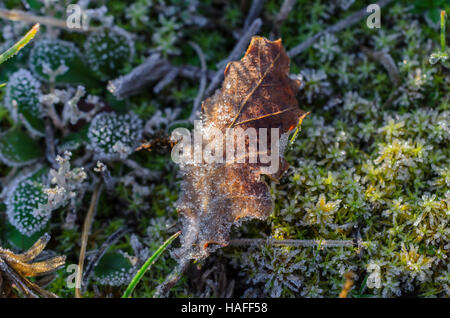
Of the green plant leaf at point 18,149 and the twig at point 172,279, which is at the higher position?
the green plant leaf at point 18,149

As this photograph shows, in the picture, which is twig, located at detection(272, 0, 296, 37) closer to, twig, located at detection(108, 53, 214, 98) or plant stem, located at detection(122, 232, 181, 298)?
twig, located at detection(108, 53, 214, 98)

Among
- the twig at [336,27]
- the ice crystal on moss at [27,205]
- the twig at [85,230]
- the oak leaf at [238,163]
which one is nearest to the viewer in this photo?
the oak leaf at [238,163]

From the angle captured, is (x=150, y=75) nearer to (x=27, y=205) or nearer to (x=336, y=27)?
(x=27, y=205)

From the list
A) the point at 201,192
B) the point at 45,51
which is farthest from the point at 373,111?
the point at 45,51

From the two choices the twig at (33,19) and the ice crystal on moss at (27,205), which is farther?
the twig at (33,19)

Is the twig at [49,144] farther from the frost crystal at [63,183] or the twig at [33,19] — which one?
the twig at [33,19]

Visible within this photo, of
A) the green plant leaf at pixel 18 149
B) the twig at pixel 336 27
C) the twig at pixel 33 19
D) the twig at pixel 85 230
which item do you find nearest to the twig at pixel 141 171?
the twig at pixel 85 230

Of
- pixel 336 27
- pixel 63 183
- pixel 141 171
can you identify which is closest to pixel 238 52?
pixel 336 27
